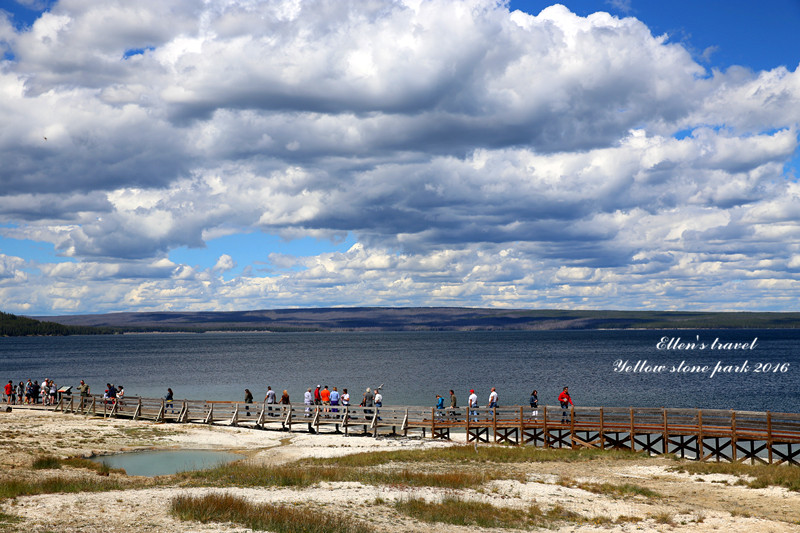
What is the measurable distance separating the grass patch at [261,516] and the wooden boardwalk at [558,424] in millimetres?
18472

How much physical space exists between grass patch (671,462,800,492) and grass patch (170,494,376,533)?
14.0m

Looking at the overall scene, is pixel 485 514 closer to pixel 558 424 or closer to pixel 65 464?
pixel 65 464

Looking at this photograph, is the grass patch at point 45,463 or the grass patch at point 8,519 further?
the grass patch at point 45,463

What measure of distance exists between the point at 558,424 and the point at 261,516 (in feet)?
67.8

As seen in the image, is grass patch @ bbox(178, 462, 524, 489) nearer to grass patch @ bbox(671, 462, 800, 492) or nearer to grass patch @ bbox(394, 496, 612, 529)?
grass patch @ bbox(394, 496, 612, 529)

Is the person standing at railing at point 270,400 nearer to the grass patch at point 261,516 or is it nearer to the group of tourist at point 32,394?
the group of tourist at point 32,394

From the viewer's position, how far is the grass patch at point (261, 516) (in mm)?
14609

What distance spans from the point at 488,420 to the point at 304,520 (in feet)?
69.0

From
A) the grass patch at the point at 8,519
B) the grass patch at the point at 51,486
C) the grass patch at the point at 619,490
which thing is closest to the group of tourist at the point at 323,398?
the grass patch at the point at 619,490

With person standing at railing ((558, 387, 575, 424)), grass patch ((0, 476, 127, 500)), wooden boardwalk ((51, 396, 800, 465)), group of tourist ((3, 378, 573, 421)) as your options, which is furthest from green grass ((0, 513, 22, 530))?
person standing at railing ((558, 387, 575, 424))

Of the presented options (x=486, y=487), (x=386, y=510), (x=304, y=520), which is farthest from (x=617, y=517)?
(x=304, y=520)

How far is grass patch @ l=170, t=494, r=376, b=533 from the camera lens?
14609 mm

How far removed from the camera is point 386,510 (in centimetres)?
1712

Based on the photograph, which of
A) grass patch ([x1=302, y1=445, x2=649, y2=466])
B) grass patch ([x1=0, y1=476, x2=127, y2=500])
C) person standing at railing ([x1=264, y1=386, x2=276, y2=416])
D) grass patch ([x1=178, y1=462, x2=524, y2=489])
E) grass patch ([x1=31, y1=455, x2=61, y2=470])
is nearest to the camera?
grass patch ([x1=0, y1=476, x2=127, y2=500])
